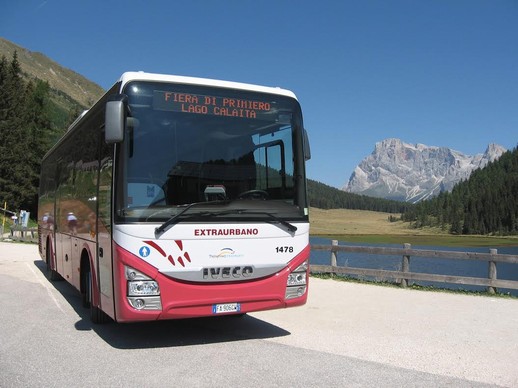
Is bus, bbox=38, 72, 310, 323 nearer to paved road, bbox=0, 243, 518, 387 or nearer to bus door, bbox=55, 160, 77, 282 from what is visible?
paved road, bbox=0, 243, 518, 387

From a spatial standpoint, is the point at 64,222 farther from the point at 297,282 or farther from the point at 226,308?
the point at 297,282

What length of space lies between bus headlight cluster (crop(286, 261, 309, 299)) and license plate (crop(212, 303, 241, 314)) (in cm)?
75

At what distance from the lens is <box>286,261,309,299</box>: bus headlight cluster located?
7.16m

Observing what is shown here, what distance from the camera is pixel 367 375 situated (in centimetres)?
566

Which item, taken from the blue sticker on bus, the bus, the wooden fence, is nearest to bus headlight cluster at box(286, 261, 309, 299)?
the bus

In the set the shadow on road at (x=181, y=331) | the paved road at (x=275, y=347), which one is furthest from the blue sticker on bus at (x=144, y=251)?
the shadow on road at (x=181, y=331)

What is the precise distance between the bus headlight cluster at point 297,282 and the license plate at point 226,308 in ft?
2.47

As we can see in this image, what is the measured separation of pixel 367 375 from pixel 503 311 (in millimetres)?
5713

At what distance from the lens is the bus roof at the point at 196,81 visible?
6.69m

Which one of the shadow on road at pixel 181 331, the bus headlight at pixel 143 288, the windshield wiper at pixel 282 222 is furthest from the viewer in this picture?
the shadow on road at pixel 181 331

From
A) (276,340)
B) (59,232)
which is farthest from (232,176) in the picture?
(59,232)

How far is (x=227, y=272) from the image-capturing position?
22.1 feet

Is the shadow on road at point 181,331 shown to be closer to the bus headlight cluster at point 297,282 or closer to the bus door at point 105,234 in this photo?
the bus door at point 105,234

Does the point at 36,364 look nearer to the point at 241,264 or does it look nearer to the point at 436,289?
the point at 241,264
